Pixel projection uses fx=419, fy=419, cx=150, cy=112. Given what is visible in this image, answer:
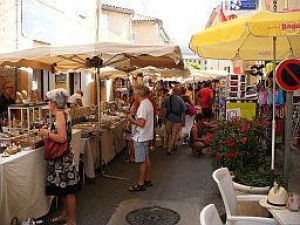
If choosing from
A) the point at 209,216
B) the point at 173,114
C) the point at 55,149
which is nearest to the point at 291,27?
the point at 209,216

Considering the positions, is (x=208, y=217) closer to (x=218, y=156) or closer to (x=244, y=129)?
(x=218, y=156)

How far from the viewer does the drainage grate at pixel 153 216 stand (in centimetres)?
578

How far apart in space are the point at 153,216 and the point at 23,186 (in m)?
1.92

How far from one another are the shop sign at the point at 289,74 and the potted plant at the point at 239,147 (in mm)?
1319

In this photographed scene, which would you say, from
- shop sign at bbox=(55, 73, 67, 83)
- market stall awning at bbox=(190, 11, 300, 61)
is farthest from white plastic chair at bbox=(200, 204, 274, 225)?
shop sign at bbox=(55, 73, 67, 83)

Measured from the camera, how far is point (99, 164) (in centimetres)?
873

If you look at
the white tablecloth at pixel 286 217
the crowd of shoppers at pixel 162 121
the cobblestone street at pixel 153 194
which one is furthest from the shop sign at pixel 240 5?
the white tablecloth at pixel 286 217

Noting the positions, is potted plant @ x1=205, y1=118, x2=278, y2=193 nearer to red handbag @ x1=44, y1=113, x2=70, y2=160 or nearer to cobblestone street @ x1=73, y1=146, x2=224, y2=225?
cobblestone street @ x1=73, y1=146, x2=224, y2=225

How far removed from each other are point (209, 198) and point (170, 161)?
11.2 feet

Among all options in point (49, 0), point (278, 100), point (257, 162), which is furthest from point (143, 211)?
point (49, 0)

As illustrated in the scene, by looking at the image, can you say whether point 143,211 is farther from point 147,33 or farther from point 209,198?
point 147,33

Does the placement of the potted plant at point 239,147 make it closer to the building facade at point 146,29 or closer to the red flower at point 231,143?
the red flower at point 231,143

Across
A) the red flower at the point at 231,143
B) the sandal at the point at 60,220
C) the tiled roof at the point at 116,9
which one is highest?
the tiled roof at the point at 116,9

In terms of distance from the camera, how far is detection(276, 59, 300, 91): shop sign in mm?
5062
